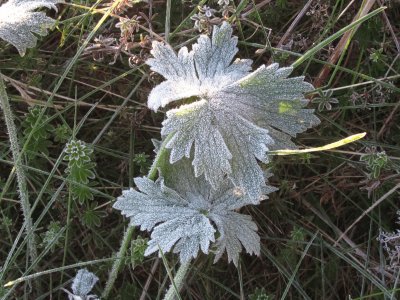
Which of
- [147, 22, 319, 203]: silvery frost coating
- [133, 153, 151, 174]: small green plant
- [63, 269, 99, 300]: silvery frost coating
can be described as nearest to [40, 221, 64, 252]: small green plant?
[63, 269, 99, 300]: silvery frost coating

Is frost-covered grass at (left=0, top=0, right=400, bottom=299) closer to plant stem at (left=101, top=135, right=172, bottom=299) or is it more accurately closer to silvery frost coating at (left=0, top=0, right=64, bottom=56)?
plant stem at (left=101, top=135, right=172, bottom=299)

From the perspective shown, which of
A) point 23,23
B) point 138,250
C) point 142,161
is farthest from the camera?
point 142,161

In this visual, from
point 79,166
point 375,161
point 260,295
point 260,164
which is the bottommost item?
point 260,295

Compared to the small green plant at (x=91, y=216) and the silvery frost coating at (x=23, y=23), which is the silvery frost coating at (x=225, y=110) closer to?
the silvery frost coating at (x=23, y=23)

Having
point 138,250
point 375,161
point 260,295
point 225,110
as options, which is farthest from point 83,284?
point 375,161

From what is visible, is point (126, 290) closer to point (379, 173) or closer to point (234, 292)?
point (234, 292)

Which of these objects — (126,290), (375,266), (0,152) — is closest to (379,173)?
(375,266)

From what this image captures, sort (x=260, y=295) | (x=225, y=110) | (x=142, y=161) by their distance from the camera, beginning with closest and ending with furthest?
(x=225, y=110)
(x=260, y=295)
(x=142, y=161)

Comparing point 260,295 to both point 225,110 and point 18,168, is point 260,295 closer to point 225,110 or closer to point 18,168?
point 225,110
